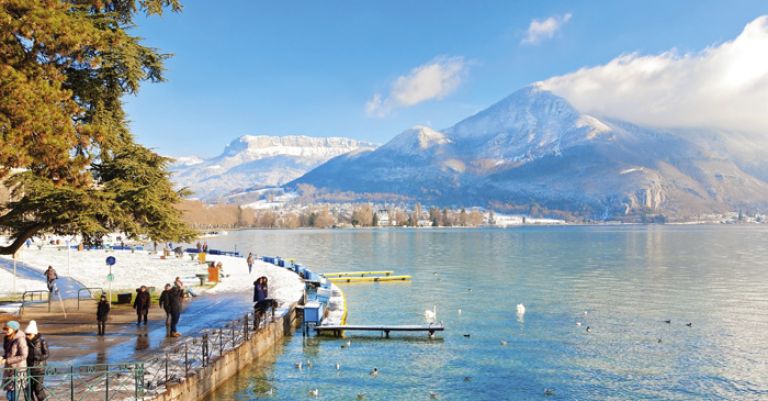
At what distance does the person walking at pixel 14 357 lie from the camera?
47.0ft

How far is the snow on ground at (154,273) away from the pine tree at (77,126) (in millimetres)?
16790

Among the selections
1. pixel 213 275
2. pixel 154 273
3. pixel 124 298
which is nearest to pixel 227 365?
pixel 124 298

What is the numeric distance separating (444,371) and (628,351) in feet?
35.8

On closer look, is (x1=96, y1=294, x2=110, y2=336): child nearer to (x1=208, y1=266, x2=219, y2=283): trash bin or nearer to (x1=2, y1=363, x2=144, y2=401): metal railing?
(x1=2, y1=363, x2=144, y2=401): metal railing

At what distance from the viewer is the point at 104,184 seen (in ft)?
75.6

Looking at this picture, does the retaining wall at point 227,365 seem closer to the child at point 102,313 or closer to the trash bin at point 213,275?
the child at point 102,313

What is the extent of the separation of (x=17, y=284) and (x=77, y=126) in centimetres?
2533

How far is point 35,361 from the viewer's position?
49.7 ft

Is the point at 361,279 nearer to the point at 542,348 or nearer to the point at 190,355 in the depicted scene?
the point at 542,348

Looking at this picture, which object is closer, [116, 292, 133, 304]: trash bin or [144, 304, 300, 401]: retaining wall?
[144, 304, 300, 401]: retaining wall

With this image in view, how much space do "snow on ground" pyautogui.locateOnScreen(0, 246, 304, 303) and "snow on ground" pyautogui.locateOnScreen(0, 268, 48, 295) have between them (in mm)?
63

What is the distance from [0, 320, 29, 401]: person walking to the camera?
1434 centimetres

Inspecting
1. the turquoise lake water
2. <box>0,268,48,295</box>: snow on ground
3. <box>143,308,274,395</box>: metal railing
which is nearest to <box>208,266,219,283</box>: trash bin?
the turquoise lake water

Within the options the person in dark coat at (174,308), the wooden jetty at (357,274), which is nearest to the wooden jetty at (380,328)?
the person in dark coat at (174,308)
